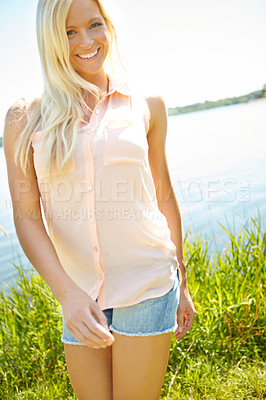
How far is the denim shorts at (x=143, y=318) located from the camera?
1.42 meters

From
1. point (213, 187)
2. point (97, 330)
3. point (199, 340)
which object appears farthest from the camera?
point (213, 187)

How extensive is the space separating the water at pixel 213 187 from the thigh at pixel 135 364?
1.17 meters

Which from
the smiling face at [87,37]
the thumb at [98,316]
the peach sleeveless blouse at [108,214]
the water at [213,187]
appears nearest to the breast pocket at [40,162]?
the peach sleeveless blouse at [108,214]

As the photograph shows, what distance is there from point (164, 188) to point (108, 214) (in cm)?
39

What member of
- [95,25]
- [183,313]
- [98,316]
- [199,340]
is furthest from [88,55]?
[199,340]

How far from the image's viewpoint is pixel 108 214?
4.64 ft

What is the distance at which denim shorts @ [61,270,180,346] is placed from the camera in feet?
4.64

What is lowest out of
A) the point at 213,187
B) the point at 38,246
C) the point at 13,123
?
the point at 213,187

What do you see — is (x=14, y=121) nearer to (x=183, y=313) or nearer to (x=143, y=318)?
(x=143, y=318)

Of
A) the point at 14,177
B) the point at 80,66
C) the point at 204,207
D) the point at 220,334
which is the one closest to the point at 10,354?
the point at 220,334

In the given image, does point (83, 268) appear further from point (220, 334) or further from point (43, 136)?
point (220, 334)

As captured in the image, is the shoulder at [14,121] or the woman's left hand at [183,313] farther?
the woman's left hand at [183,313]

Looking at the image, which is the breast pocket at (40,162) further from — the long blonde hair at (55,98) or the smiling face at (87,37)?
the smiling face at (87,37)

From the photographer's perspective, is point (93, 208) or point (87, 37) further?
point (87, 37)
